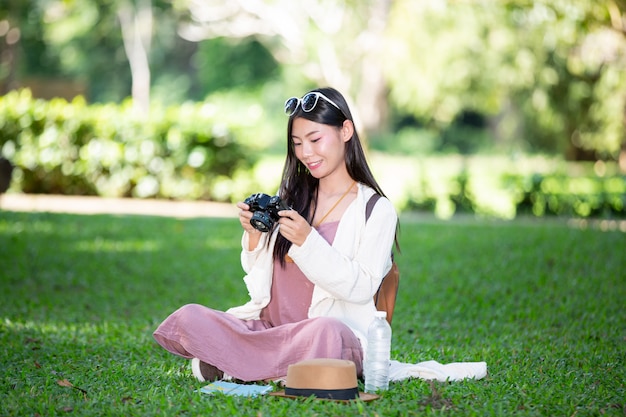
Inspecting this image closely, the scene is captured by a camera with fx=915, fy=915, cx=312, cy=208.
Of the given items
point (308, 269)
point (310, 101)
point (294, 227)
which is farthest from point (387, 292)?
point (310, 101)

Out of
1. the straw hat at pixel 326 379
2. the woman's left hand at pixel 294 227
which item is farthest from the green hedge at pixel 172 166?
the straw hat at pixel 326 379

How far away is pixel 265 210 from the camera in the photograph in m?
4.20

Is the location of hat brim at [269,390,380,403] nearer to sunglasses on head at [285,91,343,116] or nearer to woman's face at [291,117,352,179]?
woman's face at [291,117,352,179]

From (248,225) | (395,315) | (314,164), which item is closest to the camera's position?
(248,225)

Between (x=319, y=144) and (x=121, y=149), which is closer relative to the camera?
(x=319, y=144)

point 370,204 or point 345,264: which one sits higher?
point 370,204

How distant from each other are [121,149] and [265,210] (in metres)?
10.6

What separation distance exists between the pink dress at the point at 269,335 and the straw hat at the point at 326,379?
0.18 m

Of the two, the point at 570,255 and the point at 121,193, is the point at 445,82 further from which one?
the point at 570,255

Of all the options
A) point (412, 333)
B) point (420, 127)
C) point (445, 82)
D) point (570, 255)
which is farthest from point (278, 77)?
point (412, 333)

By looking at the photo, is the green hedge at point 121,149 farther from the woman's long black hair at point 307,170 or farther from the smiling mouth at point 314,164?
the smiling mouth at point 314,164

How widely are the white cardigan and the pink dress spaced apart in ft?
0.25

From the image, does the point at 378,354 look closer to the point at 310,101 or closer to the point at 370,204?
the point at 370,204

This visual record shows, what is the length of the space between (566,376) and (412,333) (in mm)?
1861
